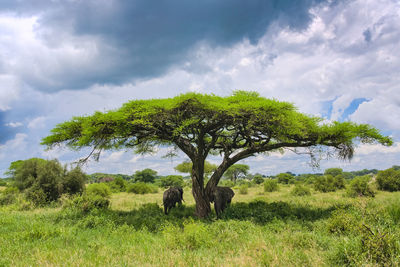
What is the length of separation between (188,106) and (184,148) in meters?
3.43

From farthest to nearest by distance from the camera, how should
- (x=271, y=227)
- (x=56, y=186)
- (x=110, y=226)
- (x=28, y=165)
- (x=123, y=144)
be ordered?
(x=28, y=165) → (x=56, y=186) → (x=123, y=144) → (x=110, y=226) → (x=271, y=227)

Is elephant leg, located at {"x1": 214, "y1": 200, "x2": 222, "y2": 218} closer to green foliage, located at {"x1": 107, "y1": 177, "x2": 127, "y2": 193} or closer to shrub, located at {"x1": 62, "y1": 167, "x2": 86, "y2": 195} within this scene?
shrub, located at {"x1": 62, "y1": 167, "x2": 86, "y2": 195}

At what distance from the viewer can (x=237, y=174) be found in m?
70.2

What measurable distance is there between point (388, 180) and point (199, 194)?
83.0 ft

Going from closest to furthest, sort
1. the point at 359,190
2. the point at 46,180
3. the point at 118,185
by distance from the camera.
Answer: the point at 46,180 < the point at 359,190 < the point at 118,185

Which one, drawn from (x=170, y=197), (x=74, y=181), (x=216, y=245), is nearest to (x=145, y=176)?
(x=74, y=181)

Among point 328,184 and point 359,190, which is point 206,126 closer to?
point 359,190

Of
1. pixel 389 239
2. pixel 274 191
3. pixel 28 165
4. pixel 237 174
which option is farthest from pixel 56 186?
pixel 237 174

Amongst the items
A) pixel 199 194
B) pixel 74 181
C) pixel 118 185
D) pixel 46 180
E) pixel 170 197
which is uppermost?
pixel 46 180

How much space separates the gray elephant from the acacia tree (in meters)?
0.54

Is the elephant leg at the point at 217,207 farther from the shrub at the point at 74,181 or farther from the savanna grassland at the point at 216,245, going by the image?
the shrub at the point at 74,181

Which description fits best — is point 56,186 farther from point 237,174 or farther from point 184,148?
point 237,174

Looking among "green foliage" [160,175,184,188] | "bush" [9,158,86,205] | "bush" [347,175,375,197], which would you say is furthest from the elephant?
"green foliage" [160,175,184,188]

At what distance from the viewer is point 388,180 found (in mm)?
27812
